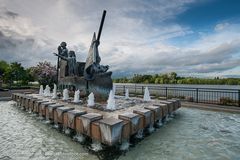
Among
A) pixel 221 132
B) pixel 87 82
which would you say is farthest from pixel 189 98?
pixel 87 82

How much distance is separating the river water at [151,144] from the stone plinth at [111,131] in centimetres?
43

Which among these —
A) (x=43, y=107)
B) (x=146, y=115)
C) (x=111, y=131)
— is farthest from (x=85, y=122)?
(x=43, y=107)

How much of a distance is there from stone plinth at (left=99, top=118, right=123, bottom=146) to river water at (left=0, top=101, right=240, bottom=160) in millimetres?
425

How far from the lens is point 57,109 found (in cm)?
577

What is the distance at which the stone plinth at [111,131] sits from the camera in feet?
12.1

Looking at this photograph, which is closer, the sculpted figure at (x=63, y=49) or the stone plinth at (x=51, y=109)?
the stone plinth at (x=51, y=109)

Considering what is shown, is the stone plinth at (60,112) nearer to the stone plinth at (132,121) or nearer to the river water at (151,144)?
the river water at (151,144)

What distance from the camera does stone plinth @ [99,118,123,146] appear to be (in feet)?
12.1

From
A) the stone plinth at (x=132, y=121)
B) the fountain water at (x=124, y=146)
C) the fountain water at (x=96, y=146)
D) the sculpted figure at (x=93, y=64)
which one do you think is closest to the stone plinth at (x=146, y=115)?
the stone plinth at (x=132, y=121)

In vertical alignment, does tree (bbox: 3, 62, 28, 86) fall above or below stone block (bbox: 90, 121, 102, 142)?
above

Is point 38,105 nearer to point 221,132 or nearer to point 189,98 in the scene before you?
point 221,132

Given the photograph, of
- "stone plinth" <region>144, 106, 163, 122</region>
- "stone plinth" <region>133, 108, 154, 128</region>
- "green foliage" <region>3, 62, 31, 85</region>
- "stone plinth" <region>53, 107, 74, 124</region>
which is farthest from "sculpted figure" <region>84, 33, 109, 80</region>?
"green foliage" <region>3, 62, 31, 85</region>

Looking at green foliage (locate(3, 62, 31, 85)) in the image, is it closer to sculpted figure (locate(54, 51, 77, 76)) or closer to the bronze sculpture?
sculpted figure (locate(54, 51, 77, 76))

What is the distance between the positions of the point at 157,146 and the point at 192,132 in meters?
1.86
